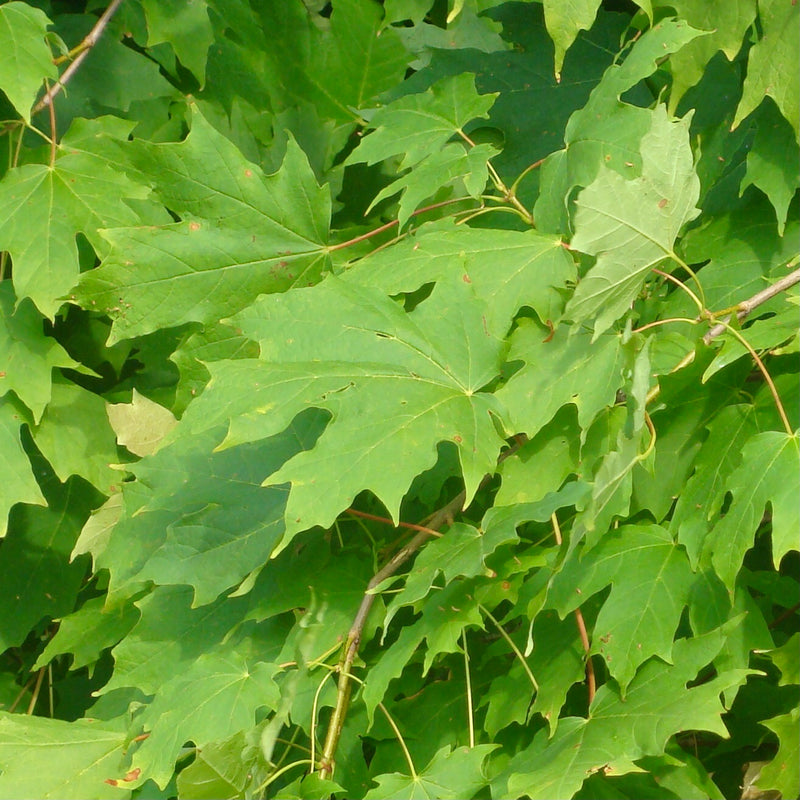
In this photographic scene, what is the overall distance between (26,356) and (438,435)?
0.84 metres

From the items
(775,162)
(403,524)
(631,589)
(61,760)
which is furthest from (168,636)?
(775,162)

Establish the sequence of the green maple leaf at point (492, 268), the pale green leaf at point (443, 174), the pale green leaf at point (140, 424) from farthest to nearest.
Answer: the pale green leaf at point (140, 424) → the pale green leaf at point (443, 174) → the green maple leaf at point (492, 268)

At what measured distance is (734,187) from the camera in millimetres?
1574

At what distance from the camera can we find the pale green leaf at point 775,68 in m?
1.38

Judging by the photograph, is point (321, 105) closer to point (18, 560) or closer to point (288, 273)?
point (288, 273)

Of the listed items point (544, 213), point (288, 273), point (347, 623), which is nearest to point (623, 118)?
point (544, 213)

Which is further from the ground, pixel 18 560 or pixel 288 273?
pixel 288 273

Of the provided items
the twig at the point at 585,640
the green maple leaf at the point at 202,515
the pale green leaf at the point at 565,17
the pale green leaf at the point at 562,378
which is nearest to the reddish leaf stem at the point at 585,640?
the twig at the point at 585,640

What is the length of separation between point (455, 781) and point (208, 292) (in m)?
0.77

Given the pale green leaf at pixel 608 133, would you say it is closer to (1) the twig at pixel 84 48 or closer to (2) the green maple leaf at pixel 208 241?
(2) the green maple leaf at pixel 208 241

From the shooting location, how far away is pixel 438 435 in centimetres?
110

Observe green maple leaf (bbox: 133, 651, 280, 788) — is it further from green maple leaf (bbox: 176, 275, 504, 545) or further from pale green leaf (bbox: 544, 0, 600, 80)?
pale green leaf (bbox: 544, 0, 600, 80)

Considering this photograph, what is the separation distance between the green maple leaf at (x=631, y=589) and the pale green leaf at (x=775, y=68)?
2.11 ft

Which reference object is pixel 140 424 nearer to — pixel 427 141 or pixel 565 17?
pixel 427 141
